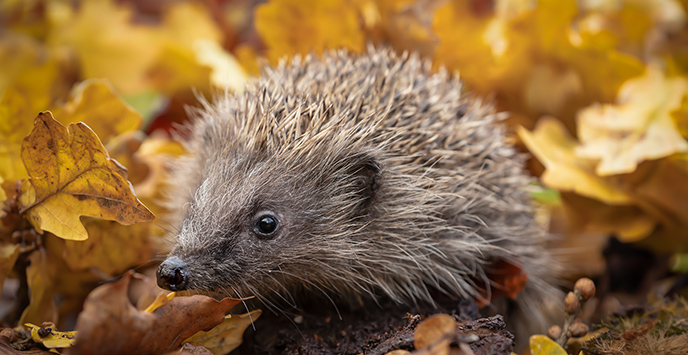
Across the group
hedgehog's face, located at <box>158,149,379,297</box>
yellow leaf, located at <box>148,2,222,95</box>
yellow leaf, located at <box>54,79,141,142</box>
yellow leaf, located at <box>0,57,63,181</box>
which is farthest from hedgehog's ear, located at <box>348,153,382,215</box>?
yellow leaf, located at <box>148,2,222,95</box>

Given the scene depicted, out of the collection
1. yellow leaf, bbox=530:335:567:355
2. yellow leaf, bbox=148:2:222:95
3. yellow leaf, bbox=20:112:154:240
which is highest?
yellow leaf, bbox=148:2:222:95

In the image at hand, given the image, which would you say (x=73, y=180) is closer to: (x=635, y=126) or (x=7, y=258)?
(x=7, y=258)

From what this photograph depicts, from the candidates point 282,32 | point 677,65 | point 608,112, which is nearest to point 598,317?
point 608,112

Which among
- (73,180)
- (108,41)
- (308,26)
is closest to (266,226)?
(73,180)

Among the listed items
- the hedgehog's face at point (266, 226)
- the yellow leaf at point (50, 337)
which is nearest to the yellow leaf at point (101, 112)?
the hedgehog's face at point (266, 226)

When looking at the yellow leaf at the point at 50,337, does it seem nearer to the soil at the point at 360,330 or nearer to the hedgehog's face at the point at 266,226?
the hedgehog's face at the point at 266,226

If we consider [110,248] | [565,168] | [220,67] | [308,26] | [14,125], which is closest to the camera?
[14,125]

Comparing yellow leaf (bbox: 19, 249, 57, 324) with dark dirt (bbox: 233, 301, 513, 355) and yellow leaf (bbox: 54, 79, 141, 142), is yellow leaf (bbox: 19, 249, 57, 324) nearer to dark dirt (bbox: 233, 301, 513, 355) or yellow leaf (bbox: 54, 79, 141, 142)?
yellow leaf (bbox: 54, 79, 141, 142)
